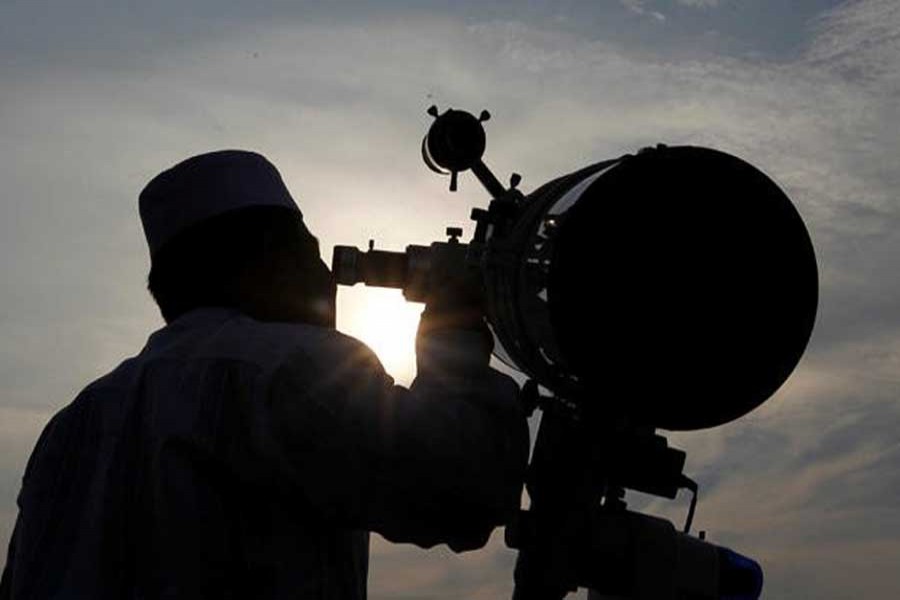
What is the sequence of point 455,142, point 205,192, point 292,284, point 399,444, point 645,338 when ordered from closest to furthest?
1. point 399,444
2. point 645,338
3. point 292,284
4. point 205,192
5. point 455,142

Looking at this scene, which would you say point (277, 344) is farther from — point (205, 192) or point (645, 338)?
point (645, 338)

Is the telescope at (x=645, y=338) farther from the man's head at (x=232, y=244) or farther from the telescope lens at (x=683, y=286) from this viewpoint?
the man's head at (x=232, y=244)

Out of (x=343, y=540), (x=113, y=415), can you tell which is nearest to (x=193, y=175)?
(x=113, y=415)

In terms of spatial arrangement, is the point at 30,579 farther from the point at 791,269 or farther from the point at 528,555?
the point at 791,269

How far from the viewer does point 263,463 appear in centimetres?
322

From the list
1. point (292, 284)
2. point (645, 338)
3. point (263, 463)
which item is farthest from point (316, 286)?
point (645, 338)

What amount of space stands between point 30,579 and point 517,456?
1312mm

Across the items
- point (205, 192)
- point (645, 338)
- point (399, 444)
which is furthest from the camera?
point (205, 192)

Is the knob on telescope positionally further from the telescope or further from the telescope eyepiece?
the telescope

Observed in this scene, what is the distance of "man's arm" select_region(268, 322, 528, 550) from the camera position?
3.16 meters

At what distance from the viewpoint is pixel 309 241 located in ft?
12.4

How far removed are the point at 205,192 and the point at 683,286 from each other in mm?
1447

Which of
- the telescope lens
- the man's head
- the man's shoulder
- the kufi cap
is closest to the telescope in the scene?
the telescope lens

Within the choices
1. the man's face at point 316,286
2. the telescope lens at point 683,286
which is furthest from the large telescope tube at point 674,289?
the man's face at point 316,286
